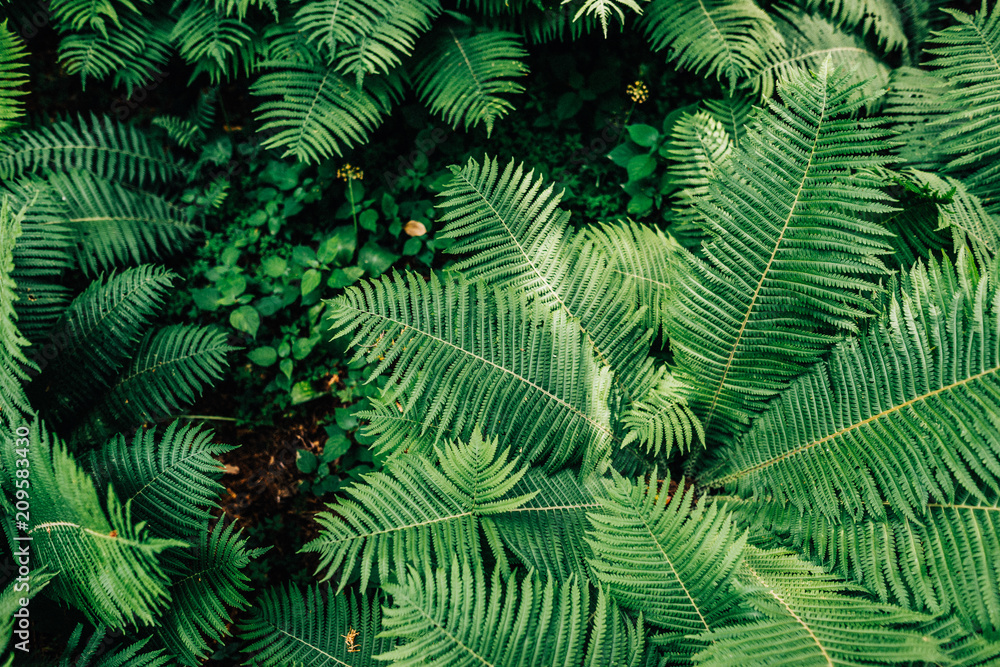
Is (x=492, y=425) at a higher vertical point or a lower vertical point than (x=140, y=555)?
higher

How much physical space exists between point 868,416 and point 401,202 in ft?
7.34

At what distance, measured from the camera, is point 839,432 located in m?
1.73

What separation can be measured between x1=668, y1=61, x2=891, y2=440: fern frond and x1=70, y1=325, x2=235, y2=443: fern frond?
1.84 meters

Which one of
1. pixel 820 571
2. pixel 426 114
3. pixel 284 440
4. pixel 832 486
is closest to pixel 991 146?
pixel 832 486

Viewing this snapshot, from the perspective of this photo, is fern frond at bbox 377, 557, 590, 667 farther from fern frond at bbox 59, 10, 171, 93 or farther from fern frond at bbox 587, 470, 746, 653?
fern frond at bbox 59, 10, 171, 93

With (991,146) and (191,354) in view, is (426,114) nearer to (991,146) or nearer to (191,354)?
(191,354)

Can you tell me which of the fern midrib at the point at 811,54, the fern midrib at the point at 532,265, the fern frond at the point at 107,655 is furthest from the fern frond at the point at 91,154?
the fern midrib at the point at 811,54

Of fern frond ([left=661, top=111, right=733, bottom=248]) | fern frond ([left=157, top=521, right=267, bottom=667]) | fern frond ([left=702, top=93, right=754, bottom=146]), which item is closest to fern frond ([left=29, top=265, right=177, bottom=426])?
fern frond ([left=157, top=521, right=267, bottom=667])

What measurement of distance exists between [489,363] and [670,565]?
83 cm

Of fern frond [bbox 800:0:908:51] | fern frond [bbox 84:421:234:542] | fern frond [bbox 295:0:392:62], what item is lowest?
fern frond [bbox 84:421:234:542]

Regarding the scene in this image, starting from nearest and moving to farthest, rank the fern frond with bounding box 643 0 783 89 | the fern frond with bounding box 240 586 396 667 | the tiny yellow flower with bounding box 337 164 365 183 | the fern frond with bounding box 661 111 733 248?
1. the fern frond with bounding box 240 586 396 667
2. the fern frond with bounding box 661 111 733 248
3. the fern frond with bounding box 643 0 783 89
4. the tiny yellow flower with bounding box 337 164 365 183

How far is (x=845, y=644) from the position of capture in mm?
1328

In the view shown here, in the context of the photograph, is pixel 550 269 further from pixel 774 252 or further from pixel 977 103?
pixel 977 103

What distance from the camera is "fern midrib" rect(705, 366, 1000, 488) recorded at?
151 centimetres
